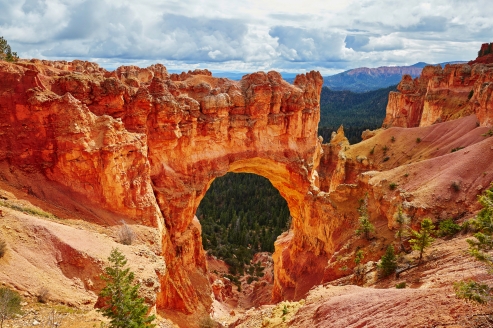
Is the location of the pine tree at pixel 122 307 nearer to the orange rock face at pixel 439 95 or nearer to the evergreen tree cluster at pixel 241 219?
the evergreen tree cluster at pixel 241 219

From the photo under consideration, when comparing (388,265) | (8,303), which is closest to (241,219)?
(388,265)

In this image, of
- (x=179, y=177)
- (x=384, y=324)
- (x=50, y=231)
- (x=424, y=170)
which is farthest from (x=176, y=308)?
(x=424, y=170)

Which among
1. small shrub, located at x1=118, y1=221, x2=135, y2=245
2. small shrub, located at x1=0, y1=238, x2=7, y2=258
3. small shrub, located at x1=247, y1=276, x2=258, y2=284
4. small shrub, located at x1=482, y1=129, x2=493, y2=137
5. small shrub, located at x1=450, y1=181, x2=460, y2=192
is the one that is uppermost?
small shrub, located at x1=482, y1=129, x2=493, y2=137

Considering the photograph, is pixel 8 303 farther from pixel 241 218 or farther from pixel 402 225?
pixel 241 218

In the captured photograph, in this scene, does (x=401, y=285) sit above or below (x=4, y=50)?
below

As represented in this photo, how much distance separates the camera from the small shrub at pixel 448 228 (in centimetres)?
2194

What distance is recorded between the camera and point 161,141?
99.4ft

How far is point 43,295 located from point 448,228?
889 inches

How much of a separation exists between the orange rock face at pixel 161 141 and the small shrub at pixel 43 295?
8.00 m

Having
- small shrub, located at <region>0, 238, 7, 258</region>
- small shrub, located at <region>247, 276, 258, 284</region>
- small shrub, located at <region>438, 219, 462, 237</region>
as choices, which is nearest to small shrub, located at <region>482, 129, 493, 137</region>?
small shrub, located at <region>438, 219, 462, 237</region>

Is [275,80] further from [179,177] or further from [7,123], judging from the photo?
[7,123]

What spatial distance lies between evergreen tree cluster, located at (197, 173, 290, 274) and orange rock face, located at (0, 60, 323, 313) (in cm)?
1724

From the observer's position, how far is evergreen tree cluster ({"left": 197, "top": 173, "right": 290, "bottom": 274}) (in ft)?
186

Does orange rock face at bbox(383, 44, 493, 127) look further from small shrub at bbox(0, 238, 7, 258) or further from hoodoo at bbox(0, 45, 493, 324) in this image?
small shrub at bbox(0, 238, 7, 258)
